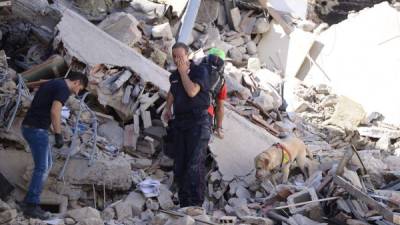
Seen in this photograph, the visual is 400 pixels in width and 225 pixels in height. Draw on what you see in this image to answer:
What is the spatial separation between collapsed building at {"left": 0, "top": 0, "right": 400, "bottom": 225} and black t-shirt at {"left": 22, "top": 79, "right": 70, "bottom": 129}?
84cm

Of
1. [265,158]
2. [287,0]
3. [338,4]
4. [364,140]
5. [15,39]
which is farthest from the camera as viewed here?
[338,4]

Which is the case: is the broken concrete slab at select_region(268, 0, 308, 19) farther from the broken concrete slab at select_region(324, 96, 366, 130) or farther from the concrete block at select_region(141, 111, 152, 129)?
the concrete block at select_region(141, 111, 152, 129)

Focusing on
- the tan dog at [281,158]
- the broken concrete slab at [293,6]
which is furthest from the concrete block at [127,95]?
the broken concrete slab at [293,6]

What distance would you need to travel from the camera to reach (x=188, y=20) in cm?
1192

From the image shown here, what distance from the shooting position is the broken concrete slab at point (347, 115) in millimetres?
11562

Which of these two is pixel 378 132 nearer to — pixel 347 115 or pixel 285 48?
pixel 347 115

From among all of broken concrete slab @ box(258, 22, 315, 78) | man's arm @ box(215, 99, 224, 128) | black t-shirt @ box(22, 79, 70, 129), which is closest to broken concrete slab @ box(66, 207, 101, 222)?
black t-shirt @ box(22, 79, 70, 129)

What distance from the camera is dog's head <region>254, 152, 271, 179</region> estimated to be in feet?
23.9

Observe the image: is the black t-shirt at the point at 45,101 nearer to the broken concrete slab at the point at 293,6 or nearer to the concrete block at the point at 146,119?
the concrete block at the point at 146,119

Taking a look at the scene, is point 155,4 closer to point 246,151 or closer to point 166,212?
point 246,151

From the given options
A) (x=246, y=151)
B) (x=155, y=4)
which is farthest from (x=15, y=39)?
(x=246, y=151)

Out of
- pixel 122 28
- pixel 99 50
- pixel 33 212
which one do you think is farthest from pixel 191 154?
pixel 122 28

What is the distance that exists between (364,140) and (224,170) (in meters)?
4.39

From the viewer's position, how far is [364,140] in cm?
1115
